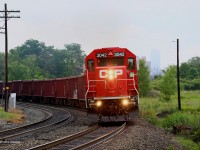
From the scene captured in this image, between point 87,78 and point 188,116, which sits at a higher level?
point 87,78

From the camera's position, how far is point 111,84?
59.6 feet

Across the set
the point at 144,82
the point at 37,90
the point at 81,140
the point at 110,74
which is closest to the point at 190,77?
the point at 144,82

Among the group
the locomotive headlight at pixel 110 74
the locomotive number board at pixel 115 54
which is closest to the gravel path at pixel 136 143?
the locomotive headlight at pixel 110 74

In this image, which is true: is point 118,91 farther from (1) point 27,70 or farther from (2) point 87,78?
(1) point 27,70

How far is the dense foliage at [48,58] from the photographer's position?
124 meters

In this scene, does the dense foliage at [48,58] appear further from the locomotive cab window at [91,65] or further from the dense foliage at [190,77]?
the locomotive cab window at [91,65]

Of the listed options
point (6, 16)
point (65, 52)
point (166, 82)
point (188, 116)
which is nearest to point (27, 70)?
point (65, 52)

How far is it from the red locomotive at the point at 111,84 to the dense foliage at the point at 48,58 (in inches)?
3745

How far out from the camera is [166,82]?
231 ft

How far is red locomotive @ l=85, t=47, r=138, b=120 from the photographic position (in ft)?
59.3

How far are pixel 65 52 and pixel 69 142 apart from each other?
126152mm

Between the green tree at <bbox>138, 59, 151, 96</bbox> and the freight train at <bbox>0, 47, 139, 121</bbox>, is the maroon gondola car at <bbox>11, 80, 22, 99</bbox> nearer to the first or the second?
the green tree at <bbox>138, 59, 151, 96</bbox>

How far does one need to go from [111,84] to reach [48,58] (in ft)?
398

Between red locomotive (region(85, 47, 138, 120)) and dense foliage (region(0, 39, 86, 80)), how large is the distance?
9513cm
